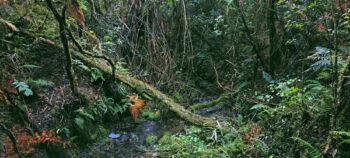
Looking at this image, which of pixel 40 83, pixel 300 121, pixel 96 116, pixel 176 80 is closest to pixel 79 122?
pixel 96 116

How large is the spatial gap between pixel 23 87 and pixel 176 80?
2.78 m

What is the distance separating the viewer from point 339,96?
147 inches

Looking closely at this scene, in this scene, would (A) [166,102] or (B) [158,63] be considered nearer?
(A) [166,102]

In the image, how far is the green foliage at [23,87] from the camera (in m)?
4.70

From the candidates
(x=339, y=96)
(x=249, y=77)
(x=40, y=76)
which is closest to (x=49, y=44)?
(x=40, y=76)

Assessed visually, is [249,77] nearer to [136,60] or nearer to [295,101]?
[136,60]

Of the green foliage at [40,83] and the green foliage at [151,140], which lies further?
the green foliage at [151,140]

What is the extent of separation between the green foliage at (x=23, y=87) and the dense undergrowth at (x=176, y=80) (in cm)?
2

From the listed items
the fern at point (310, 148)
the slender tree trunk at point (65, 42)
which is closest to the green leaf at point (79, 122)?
the slender tree trunk at point (65, 42)

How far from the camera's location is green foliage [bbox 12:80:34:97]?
4.70 m

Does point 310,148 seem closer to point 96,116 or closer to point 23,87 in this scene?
point 96,116

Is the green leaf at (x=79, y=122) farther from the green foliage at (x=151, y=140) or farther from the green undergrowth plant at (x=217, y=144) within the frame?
the green undergrowth plant at (x=217, y=144)

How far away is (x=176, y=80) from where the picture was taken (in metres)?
6.79

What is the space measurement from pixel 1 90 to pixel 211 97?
360 centimetres
